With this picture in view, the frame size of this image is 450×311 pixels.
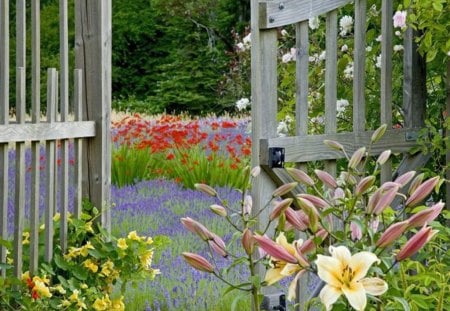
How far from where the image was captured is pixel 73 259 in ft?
13.0

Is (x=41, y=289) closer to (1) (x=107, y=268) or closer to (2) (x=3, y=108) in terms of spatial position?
(1) (x=107, y=268)

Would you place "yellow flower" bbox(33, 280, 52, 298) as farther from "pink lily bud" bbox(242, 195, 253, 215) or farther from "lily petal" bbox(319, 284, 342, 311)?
"lily petal" bbox(319, 284, 342, 311)

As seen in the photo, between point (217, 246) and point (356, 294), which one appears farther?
point (217, 246)

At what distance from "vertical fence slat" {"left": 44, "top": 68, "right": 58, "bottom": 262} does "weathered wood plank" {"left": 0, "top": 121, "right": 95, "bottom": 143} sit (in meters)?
0.04

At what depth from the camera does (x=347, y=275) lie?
1.46 metres

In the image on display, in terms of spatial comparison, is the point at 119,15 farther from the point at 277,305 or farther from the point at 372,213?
the point at 372,213

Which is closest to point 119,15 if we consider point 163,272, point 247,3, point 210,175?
point 247,3

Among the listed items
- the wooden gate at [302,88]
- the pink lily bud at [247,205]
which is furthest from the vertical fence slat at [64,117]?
the pink lily bud at [247,205]

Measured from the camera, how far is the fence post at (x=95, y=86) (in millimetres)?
4152

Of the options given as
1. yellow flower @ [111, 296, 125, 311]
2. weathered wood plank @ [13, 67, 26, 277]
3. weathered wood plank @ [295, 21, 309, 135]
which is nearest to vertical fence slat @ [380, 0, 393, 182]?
weathered wood plank @ [295, 21, 309, 135]

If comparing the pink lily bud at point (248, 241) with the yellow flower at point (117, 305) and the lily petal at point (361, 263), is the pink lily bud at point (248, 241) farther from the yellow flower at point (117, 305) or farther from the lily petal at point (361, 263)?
the yellow flower at point (117, 305)

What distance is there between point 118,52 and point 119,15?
116 cm

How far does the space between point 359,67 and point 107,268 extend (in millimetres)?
1427

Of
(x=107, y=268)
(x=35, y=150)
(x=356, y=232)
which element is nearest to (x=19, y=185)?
(x=35, y=150)
